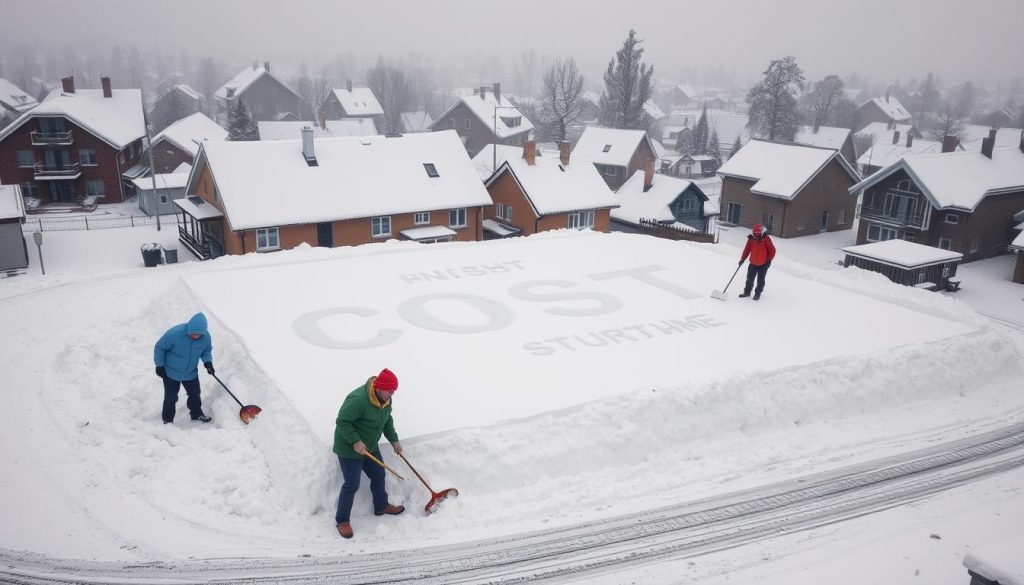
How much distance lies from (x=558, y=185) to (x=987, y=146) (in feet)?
74.3

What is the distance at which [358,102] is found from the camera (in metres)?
85.6

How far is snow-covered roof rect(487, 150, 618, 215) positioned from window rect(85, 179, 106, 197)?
27133 mm

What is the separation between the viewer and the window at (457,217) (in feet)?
101

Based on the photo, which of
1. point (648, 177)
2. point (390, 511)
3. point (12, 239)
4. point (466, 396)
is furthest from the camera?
point (648, 177)

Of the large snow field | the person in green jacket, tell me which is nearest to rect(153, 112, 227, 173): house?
the large snow field

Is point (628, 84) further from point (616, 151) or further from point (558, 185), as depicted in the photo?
point (558, 185)

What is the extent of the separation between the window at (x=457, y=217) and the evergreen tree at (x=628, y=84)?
1573 inches

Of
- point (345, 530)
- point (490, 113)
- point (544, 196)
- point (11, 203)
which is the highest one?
point (490, 113)

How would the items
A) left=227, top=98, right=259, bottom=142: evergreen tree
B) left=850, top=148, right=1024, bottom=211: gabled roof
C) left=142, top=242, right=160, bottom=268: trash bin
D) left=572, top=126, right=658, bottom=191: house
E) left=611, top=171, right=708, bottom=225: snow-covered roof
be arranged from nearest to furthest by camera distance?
left=142, top=242, right=160, bottom=268: trash bin < left=850, top=148, right=1024, bottom=211: gabled roof < left=611, top=171, right=708, bottom=225: snow-covered roof < left=572, top=126, right=658, bottom=191: house < left=227, top=98, right=259, bottom=142: evergreen tree

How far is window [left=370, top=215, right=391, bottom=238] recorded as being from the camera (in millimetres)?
29008

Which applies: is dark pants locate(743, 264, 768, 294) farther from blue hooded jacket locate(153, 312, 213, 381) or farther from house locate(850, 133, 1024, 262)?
house locate(850, 133, 1024, 262)

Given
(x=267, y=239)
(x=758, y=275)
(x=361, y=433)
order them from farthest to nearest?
(x=267, y=239) < (x=758, y=275) < (x=361, y=433)

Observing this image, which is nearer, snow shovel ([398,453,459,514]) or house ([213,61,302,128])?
snow shovel ([398,453,459,514])

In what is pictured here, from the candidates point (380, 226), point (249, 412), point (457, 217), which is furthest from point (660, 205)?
point (249, 412)
